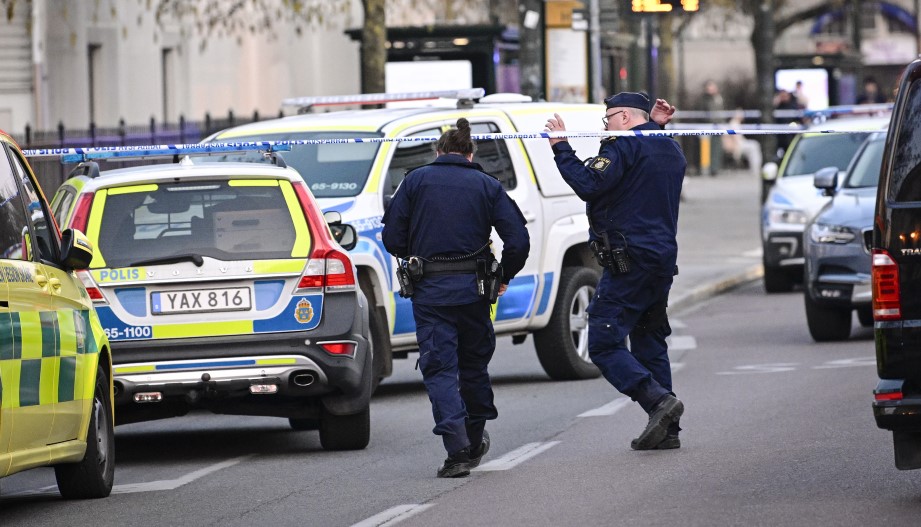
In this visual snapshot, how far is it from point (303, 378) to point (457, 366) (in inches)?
30.9

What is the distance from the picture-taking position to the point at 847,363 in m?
14.0

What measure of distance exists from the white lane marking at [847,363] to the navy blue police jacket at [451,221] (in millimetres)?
4853

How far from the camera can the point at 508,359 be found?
15656 mm

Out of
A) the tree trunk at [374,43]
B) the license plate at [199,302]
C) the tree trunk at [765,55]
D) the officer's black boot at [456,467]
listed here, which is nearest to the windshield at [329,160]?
the license plate at [199,302]

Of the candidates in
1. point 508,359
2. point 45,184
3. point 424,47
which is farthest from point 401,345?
point 424,47

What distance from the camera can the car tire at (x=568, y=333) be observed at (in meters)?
13.6

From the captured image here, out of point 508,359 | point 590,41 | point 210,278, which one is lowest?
point 508,359

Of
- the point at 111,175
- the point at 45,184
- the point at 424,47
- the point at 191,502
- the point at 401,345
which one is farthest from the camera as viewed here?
the point at 424,47

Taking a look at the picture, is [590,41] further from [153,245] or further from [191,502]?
[191,502]

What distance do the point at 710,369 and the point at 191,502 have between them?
622cm

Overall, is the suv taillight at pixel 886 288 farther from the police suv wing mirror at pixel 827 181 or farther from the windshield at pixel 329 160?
the police suv wing mirror at pixel 827 181

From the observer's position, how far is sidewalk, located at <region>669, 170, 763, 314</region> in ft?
71.7

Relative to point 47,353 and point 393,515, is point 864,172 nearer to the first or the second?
→ point 393,515

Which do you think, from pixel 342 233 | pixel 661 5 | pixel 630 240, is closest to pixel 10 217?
pixel 342 233
